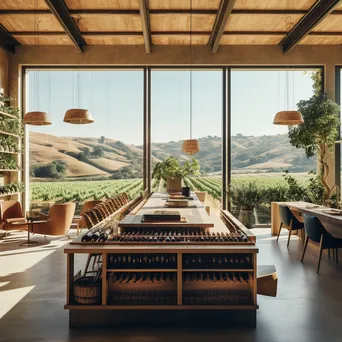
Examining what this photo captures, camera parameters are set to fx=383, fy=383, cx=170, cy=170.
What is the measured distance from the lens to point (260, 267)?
4105 millimetres

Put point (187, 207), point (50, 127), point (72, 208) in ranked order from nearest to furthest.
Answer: point (187, 207), point (72, 208), point (50, 127)

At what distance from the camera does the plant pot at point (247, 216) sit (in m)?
9.05

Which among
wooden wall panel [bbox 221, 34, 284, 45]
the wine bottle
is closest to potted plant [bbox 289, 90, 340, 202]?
wooden wall panel [bbox 221, 34, 284, 45]

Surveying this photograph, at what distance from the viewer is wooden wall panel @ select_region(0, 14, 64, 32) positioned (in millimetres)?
7777

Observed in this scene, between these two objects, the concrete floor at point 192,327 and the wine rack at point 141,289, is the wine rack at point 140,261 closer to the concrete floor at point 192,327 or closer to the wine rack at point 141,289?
the wine rack at point 141,289

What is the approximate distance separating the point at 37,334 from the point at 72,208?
4.67 m

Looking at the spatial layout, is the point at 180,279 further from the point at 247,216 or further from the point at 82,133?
the point at 82,133

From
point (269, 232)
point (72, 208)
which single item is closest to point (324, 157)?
point (269, 232)

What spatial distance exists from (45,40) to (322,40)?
6.67 m

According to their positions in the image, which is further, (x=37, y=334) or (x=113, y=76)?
(x=113, y=76)

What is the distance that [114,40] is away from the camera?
9.26 m

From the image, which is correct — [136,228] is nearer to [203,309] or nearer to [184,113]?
[203,309]

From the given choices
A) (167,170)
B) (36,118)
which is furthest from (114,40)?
(167,170)

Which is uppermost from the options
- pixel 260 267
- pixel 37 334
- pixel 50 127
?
pixel 50 127
